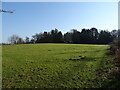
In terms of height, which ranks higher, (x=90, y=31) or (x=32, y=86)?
(x=90, y=31)

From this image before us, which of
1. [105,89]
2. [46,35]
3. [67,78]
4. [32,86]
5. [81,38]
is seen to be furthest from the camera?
[46,35]

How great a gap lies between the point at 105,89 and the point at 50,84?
2.37 meters

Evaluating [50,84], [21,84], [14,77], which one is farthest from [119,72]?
[14,77]

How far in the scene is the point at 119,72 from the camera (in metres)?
6.65

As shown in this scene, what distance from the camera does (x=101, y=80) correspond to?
5891 mm

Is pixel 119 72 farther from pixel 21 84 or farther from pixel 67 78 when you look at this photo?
pixel 21 84

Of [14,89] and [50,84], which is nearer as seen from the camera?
[14,89]

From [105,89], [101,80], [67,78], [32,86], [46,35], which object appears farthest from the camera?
[46,35]

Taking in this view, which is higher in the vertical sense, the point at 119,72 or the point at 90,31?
the point at 90,31

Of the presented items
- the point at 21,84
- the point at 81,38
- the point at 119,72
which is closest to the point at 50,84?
the point at 21,84

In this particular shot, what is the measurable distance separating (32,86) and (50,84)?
805 mm

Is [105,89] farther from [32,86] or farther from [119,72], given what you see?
[32,86]

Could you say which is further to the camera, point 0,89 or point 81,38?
point 81,38

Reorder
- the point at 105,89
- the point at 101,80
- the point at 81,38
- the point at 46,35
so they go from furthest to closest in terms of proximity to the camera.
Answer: the point at 46,35 < the point at 81,38 < the point at 101,80 < the point at 105,89
